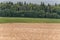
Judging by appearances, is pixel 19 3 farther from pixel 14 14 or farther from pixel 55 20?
pixel 55 20

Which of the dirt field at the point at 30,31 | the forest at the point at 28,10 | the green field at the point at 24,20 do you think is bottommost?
the dirt field at the point at 30,31

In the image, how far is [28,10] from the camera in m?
1.58

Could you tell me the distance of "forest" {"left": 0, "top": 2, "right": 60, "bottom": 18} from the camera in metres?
1.58

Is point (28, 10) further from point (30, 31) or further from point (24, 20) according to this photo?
point (30, 31)

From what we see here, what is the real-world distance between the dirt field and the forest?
111mm

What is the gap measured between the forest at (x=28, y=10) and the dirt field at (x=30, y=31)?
0.36ft

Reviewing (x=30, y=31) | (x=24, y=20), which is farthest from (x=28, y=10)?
(x=30, y=31)

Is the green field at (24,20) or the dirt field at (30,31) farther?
the green field at (24,20)

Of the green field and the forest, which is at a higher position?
the forest

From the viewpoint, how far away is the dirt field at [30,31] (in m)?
1.41

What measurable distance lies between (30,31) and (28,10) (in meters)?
0.25

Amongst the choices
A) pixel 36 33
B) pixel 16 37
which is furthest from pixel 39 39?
pixel 16 37

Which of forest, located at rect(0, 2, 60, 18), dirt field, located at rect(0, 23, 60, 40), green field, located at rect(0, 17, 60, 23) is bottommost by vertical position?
dirt field, located at rect(0, 23, 60, 40)

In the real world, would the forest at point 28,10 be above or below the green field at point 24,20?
above
